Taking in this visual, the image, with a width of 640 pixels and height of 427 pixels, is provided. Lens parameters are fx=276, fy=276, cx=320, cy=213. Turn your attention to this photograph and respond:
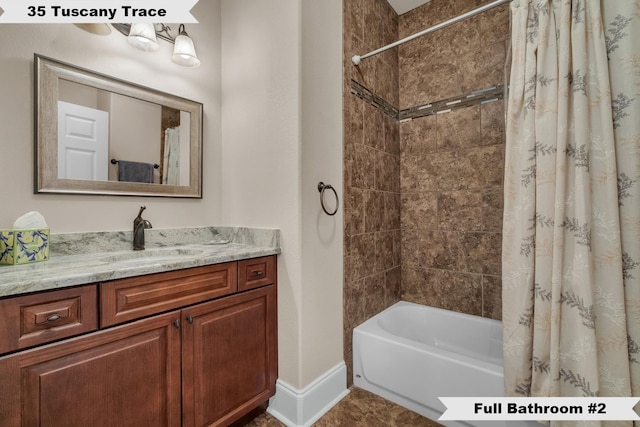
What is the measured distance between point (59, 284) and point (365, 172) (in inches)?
64.4

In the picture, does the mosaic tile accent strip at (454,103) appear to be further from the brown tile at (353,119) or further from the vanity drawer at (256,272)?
the vanity drawer at (256,272)

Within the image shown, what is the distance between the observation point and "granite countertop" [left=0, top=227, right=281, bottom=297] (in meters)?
0.82

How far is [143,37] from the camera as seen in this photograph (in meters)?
1.33

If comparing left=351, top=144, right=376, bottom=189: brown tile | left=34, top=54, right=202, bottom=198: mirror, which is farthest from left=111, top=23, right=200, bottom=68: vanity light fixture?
left=351, top=144, right=376, bottom=189: brown tile

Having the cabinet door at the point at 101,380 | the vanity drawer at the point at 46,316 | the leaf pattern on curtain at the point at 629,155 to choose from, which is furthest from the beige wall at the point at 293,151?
the leaf pattern on curtain at the point at 629,155

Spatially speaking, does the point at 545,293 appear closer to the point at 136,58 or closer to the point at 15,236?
the point at 15,236

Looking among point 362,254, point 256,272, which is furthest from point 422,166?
point 256,272

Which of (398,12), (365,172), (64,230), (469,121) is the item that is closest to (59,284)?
(64,230)

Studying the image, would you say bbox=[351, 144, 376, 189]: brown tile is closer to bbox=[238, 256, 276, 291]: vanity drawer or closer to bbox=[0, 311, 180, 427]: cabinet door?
bbox=[238, 256, 276, 291]: vanity drawer

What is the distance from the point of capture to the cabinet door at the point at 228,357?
3.68 ft

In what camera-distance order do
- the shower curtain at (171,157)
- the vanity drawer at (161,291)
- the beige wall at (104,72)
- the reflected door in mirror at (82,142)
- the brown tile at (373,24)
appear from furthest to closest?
1. the brown tile at (373,24)
2. the shower curtain at (171,157)
3. the reflected door in mirror at (82,142)
4. the beige wall at (104,72)
5. the vanity drawer at (161,291)

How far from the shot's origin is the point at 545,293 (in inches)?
44.9

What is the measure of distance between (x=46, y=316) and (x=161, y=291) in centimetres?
31

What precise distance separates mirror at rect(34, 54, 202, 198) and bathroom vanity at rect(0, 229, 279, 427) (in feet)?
1.22
